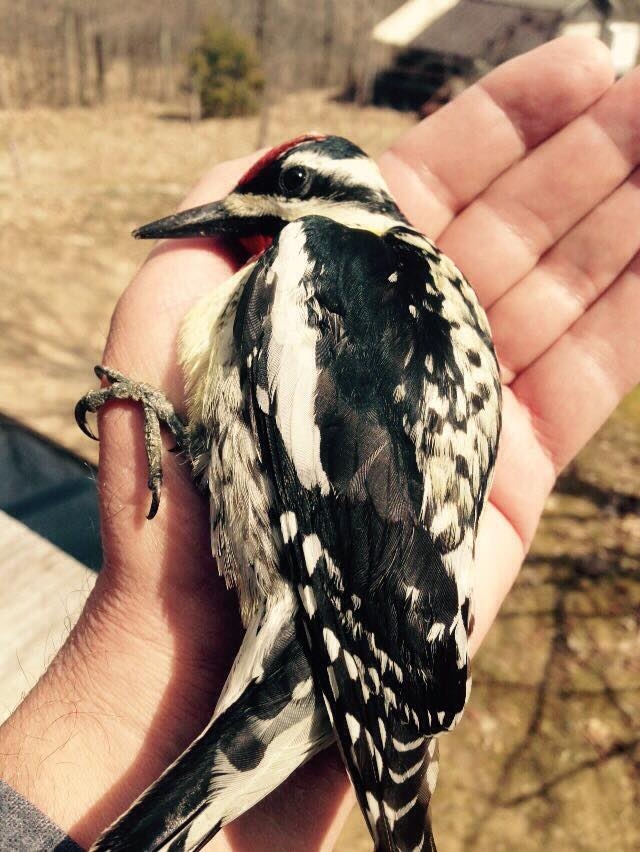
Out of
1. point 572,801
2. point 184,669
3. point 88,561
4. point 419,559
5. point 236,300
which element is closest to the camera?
point 419,559

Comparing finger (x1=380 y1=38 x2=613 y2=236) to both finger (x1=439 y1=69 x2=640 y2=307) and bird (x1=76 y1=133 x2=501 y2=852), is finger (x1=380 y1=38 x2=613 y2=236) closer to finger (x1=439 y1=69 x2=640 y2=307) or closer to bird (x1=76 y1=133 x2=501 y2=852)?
finger (x1=439 y1=69 x2=640 y2=307)

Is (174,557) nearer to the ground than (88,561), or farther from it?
farther from it

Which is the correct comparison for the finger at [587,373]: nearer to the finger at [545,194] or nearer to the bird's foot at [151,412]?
the finger at [545,194]

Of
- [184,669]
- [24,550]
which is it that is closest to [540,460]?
[184,669]

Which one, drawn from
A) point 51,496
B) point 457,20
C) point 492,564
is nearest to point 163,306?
point 51,496

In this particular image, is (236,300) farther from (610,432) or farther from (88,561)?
(610,432)

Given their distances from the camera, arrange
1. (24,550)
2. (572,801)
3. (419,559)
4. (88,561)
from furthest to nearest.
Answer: (572,801) < (88,561) < (24,550) < (419,559)
